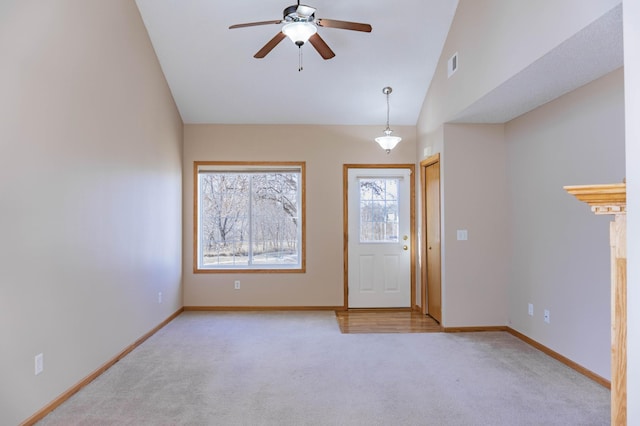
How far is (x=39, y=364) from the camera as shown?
2734mm

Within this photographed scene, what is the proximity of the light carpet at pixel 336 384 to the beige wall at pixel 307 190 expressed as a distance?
1263 millimetres

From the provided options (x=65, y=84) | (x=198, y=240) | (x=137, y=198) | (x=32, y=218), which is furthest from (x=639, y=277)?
(x=198, y=240)

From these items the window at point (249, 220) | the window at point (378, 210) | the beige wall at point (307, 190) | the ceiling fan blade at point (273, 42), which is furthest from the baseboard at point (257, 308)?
the ceiling fan blade at point (273, 42)

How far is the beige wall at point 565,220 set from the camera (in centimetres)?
334

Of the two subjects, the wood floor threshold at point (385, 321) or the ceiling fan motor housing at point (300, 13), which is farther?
the wood floor threshold at point (385, 321)

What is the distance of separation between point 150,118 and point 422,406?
12.7 feet

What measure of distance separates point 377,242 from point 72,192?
13.2 feet

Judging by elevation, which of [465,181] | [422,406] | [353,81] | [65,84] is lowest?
[422,406]

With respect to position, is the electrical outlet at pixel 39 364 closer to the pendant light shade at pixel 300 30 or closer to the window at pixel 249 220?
the pendant light shade at pixel 300 30

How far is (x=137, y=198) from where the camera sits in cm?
432

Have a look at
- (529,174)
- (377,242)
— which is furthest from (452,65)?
(377,242)

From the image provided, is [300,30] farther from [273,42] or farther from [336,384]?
[336,384]

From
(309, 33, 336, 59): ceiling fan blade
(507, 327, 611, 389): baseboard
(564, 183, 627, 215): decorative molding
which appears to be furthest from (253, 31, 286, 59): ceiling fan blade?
(507, 327, 611, 389): baseboard

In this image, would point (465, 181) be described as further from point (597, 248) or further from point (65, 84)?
point (65, 84)
